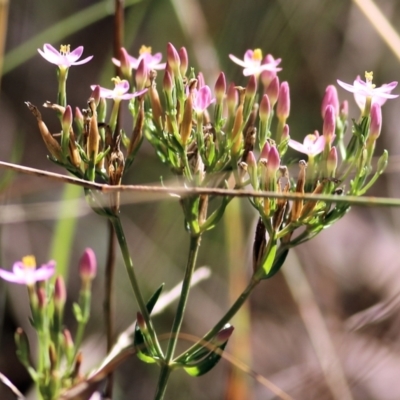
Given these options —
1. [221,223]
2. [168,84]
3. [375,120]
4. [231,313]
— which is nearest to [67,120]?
[168,84]

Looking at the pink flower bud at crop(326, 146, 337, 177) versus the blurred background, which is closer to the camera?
the pink flower bud at crop(326, 146, 337, 177)

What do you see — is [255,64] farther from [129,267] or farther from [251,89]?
[129,267]

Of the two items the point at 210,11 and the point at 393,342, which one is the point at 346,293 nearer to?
the point at 393,342

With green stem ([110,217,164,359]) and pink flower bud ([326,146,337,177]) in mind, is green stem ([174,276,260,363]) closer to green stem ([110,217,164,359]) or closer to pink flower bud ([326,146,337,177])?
green stem ([110,217,164,359])

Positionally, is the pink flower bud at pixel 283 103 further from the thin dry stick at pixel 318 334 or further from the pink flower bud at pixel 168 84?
the thin dry stick at pixel 318 334

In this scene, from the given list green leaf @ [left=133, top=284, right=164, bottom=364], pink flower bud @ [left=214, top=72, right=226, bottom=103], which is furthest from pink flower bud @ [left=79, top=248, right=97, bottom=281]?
pink flower bud @ [left=214, top=72, right=226, bottom=103]
